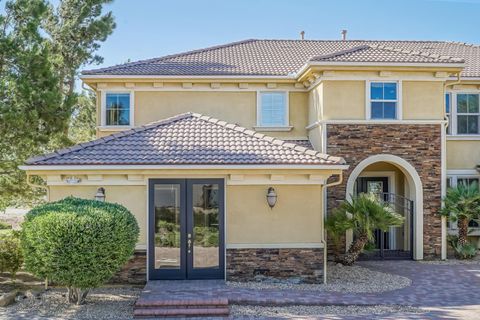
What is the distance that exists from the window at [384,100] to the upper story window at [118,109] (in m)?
9.69

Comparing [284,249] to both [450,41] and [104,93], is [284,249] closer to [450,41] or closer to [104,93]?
[104,93]

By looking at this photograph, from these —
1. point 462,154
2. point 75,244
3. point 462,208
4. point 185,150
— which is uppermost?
point 462,154

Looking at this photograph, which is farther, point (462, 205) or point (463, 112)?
point (463, 112)

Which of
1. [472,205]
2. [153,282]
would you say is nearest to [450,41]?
[472,205]

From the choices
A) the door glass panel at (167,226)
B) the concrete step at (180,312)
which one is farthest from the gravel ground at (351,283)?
the concrete step at (180,312)

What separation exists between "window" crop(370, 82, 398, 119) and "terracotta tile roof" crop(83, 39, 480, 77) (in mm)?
→ 1004

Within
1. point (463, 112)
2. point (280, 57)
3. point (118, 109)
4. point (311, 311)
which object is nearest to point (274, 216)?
point (311, 311)

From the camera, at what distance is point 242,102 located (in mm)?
19828

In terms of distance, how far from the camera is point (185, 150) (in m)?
13.9

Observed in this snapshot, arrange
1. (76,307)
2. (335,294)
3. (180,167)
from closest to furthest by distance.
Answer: (76,307) → (335,294) → (180,167)

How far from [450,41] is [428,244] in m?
12.7

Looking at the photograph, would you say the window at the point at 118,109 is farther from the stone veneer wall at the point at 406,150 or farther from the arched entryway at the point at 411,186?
the arched entryway at the point at 411,186

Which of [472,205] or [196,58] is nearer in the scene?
[472,205]

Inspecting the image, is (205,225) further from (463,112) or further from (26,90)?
(463,112)
